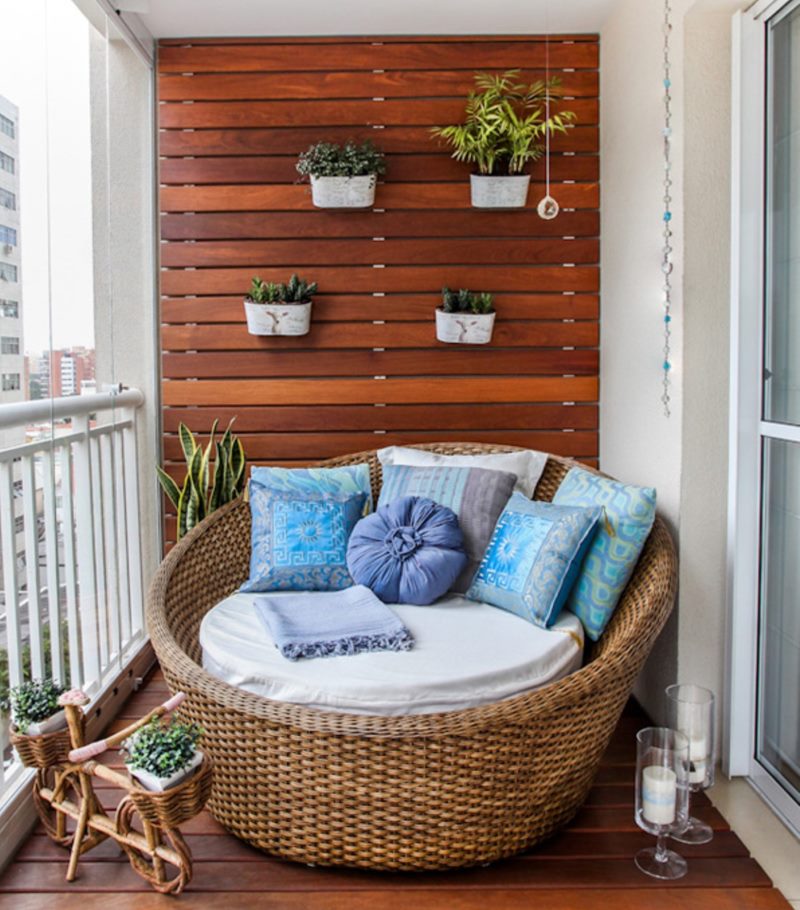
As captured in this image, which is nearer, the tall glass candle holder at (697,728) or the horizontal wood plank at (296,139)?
the tall glass candle holder at (697,728)

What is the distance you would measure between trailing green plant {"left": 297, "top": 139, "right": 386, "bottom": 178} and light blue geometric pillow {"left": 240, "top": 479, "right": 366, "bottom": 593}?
1.25 meters

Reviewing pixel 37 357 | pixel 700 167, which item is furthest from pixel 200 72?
pixel 700 167

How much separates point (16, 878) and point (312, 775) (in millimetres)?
773

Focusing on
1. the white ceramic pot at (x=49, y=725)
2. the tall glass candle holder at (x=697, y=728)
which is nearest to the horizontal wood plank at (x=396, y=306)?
the tall glass candle holder at (x=697, y=728)

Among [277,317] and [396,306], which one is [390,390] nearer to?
[396,306]

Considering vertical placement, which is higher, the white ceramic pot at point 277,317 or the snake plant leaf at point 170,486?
the white ceramic pot at point 277,317

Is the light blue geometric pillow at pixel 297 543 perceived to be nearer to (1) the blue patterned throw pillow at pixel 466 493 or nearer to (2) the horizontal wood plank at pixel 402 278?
(1) the blue patterned throw pillow at pixel 466 493

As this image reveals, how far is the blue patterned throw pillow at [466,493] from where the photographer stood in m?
2.96

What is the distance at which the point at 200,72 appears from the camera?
3.52 meters

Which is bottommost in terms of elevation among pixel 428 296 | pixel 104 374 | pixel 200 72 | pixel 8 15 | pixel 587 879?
pixel 587 879

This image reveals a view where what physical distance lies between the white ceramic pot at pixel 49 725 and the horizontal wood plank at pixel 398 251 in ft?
6.64

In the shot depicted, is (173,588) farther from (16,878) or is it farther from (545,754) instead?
(545,754)

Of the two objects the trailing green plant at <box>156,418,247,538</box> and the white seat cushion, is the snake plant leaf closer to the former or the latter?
the trailing green plant at <box>156,418,247,538</box>

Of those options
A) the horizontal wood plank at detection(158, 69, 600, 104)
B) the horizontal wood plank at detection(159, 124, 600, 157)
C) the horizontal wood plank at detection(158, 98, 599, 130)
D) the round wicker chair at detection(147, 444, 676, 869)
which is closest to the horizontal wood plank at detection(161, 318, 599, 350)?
the horizontal wood plank at detection(159, 124, 600, 157)
